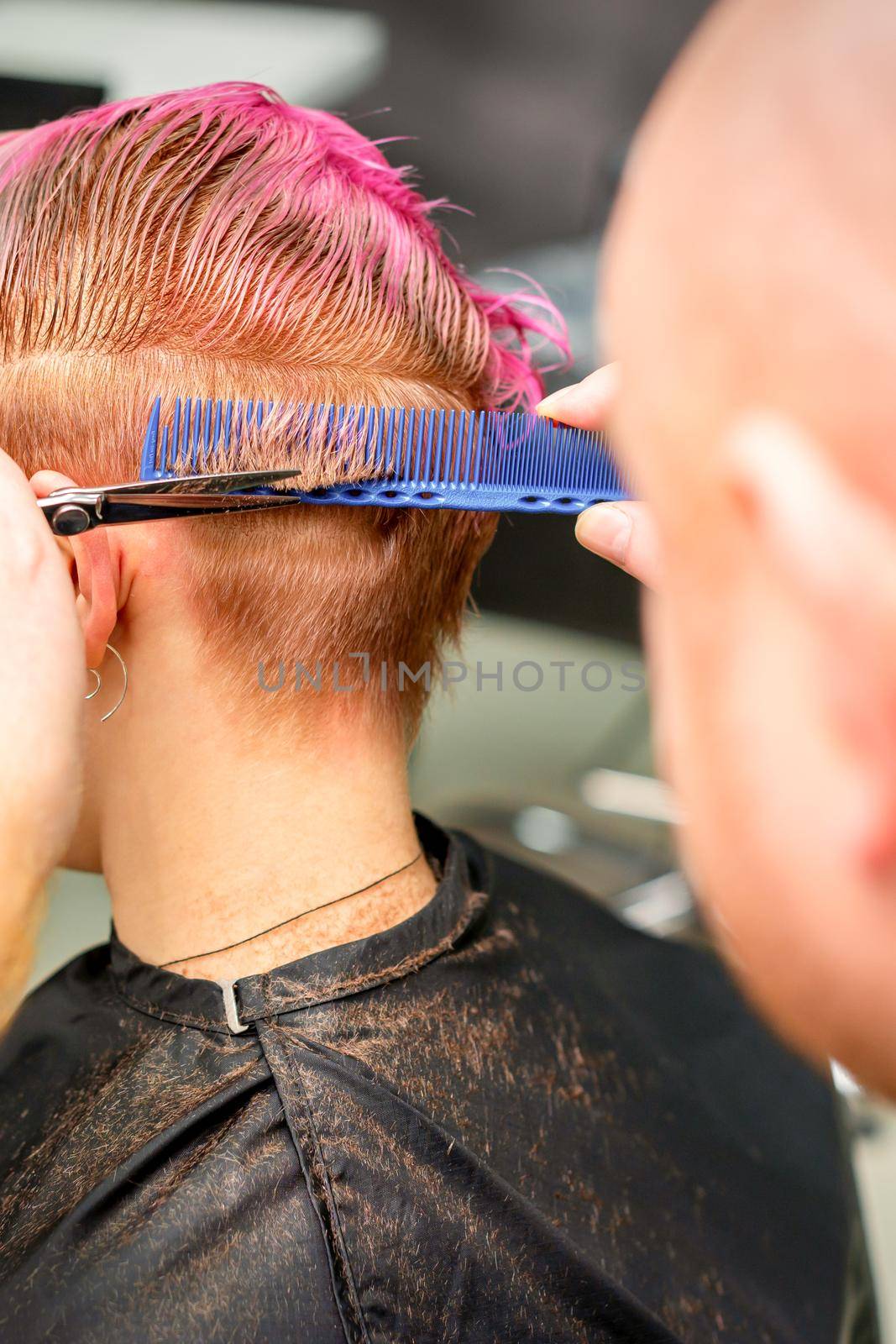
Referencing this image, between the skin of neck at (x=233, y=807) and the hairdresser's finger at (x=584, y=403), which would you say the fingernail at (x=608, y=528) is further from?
the skin of neck at (x=233, y=807)

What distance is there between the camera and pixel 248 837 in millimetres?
920

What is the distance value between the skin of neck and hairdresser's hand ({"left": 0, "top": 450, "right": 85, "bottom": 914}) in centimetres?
20

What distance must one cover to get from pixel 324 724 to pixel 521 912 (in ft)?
1.41

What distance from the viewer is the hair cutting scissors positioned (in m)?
0.78

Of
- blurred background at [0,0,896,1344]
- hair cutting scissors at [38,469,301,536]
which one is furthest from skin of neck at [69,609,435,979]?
blurred background at [0,0,896,1344]

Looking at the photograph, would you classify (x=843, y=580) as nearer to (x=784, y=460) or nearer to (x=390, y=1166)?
(x=784, y=460)

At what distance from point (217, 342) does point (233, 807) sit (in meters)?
0.41

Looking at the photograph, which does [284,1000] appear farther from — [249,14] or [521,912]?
[249,14]

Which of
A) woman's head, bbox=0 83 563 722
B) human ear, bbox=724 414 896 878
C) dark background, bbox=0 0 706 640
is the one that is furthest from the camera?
dark background, bbox=0 0 706 640

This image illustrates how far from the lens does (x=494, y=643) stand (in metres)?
2.30

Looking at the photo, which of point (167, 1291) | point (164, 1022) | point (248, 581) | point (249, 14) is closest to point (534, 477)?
point (248, 581)

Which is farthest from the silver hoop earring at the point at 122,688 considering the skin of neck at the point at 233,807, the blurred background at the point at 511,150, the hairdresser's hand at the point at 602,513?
the blurred background at the point at 511,150

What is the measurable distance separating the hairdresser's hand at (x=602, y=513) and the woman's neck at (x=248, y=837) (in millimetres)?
290

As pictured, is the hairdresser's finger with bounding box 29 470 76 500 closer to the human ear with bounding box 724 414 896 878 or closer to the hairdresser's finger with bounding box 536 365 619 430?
the hairdresser's finger with bounding box 536 365 619 430
